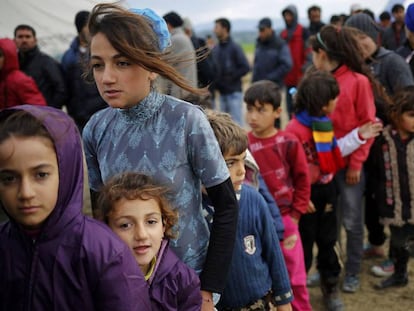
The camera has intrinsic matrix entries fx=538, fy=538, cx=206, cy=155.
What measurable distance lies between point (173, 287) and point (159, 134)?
0.47 meters

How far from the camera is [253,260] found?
7.11ft

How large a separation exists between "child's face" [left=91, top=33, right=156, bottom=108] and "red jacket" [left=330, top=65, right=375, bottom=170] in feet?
7.26

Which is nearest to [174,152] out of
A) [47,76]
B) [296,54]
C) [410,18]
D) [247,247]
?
[247,247]

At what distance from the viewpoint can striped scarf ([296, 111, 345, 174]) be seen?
10.9 feet

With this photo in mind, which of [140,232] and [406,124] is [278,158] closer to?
[406,124]

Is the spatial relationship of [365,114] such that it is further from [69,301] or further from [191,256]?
[69,301]

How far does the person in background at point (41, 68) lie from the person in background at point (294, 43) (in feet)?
13.0

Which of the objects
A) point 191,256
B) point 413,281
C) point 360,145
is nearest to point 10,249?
point 191,256

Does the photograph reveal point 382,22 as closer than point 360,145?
No

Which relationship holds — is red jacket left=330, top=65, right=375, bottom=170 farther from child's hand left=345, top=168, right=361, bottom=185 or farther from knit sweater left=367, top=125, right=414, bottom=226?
knit sweater left=367, top=125, right=414, bottom=226

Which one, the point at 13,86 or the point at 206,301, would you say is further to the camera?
the point at 13,86

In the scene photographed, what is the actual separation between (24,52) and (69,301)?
4.86m

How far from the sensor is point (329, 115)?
362 cm

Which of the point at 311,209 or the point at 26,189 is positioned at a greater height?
the point at 26,189
